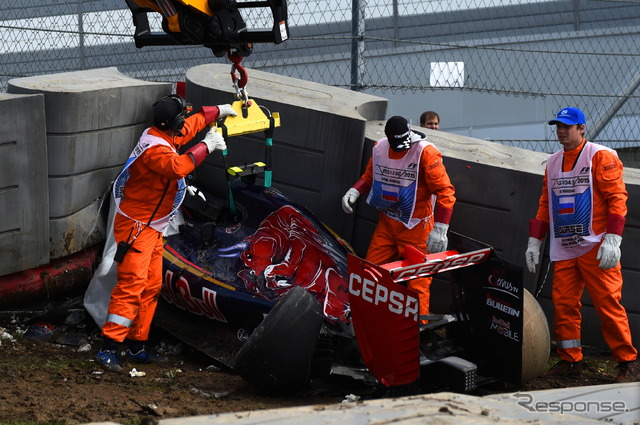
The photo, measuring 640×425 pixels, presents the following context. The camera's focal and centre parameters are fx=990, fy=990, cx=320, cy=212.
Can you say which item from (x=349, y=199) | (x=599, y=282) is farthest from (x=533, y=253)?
(x=349, y=199)

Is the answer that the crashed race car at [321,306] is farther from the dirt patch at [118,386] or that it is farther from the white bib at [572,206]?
the white bib at [572,206]

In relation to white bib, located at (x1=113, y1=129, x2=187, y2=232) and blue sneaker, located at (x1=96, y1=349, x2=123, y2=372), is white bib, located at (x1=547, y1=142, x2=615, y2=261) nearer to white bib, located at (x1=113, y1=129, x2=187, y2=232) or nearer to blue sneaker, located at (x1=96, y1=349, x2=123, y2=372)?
white bib, located at (x1=113, y1=129, x2=187, y2=232)

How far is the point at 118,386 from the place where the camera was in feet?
19.6

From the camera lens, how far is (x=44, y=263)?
7.15 m

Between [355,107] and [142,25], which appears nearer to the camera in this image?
[142,25]

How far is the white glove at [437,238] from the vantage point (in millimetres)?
6680

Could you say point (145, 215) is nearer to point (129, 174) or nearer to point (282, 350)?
point (129, 174)

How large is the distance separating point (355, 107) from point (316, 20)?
161cm

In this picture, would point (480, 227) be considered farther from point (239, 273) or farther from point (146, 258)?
point (146, 258)

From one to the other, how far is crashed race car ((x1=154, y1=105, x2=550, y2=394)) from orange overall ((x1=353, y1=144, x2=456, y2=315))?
0.28 metres

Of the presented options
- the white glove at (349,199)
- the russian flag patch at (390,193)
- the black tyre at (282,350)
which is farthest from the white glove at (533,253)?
the black tyre at (282,350)

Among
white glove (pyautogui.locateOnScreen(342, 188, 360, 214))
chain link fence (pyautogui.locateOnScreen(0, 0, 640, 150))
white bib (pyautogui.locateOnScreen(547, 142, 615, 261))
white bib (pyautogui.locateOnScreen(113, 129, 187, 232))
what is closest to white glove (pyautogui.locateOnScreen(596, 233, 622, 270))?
white bib (pyautogui.locateOnScreen(547, 142, 615, 261))

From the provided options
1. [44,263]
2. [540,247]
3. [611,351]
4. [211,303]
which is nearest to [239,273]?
[211,303]

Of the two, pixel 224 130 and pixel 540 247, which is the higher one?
pixel 224 130
